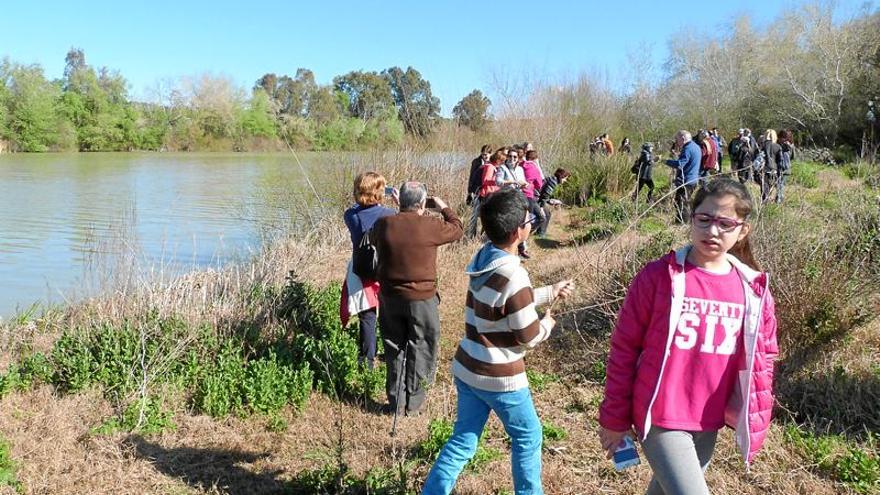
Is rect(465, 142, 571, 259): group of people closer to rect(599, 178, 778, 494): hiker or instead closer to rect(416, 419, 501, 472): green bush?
rect(416, 419, 501, 472): green bush

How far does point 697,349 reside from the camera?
229cm

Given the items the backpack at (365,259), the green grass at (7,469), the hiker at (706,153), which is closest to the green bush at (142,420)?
the green grass at (7,469)

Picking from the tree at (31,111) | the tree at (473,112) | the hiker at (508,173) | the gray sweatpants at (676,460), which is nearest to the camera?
the gray sweatpants at (676,460)

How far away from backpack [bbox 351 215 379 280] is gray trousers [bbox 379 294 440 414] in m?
0.34

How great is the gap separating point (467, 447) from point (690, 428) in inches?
39.4

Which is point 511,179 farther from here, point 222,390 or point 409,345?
point 222,390

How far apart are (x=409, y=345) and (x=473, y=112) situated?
10059 mm

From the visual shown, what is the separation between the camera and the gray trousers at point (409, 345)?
4.46 m

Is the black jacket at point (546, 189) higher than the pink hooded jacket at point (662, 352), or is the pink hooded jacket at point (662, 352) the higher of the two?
the black jacket at point (546, 189)

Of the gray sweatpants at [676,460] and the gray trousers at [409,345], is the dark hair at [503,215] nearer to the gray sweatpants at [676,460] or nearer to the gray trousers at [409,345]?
the gray sweatpants at [676,460]

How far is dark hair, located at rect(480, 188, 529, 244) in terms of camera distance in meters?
2.85

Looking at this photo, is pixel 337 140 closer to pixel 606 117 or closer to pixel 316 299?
pixel 316 299

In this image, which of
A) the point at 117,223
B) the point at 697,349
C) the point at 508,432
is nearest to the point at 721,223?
the point at 697,349

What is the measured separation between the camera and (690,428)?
2289 millimetres
